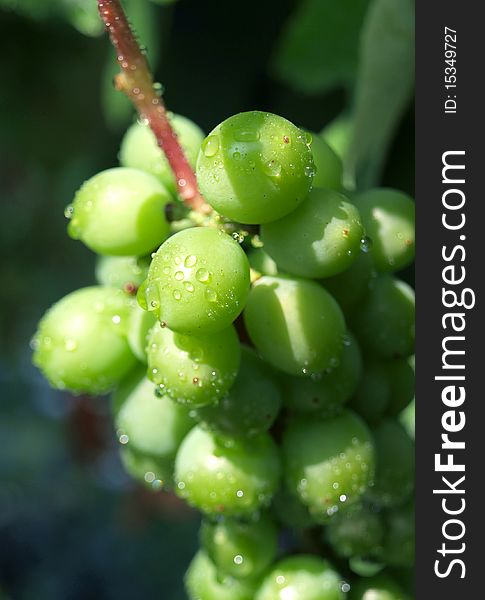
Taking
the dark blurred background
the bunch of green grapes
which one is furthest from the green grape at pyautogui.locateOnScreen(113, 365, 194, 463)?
the dark blurred background

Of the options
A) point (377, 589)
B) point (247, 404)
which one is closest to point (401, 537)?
point (377, 589)

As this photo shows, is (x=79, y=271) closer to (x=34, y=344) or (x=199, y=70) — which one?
(x=199, y=70)

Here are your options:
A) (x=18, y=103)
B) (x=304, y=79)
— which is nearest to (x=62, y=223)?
(x=18, y=103)

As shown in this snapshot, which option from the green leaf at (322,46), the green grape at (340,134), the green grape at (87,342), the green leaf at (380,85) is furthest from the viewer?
the green leaf at (322,46)

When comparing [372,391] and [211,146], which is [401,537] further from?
[211,146]

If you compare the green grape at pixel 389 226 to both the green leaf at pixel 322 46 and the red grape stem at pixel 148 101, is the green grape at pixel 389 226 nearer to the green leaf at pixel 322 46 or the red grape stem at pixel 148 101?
the red grape stem at pixel 148 101

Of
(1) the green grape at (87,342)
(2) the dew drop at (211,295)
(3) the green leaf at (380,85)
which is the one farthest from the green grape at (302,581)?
(3) the green leaf at (380,85)

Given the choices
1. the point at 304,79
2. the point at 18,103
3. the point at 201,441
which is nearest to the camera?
the point at 201,441

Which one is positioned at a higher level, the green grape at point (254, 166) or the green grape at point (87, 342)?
the green grape at point (254, 166)
